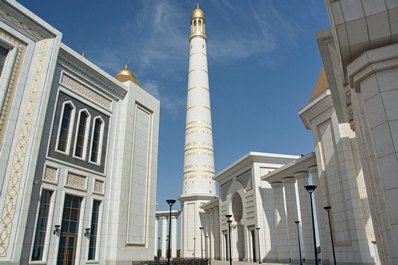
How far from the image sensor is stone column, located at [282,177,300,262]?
80.9ft

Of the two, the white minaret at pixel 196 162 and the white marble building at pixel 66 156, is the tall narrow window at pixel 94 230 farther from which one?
the white minaret at pixel 196 162

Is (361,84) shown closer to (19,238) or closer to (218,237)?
(19,238)

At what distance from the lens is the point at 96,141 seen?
18984 millimetres

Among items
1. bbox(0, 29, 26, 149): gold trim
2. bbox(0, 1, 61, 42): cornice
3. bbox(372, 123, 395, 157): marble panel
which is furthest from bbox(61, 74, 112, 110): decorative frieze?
bbox(372, 123, 395, 157): marble panel

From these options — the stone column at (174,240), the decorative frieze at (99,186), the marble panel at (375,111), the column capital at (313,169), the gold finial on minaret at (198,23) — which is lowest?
the stone column at (174,240)

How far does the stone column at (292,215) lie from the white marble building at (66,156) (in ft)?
37.3

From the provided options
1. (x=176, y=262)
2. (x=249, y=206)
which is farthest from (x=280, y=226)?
(x=176, y=262)

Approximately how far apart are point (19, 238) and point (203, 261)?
12.6m

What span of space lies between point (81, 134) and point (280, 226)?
1867 cm

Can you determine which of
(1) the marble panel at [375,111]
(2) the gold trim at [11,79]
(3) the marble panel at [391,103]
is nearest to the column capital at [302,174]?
(1) the marble panel at [375,111]

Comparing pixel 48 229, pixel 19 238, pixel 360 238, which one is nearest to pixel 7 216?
pixel 19 238

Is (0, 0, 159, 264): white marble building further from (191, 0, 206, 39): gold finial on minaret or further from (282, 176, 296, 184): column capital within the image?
(191, 0, 206, 39): gold finial on minaret

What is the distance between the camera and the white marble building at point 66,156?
13.5 metres

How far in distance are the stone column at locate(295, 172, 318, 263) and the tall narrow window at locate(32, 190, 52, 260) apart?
57.0 feet
